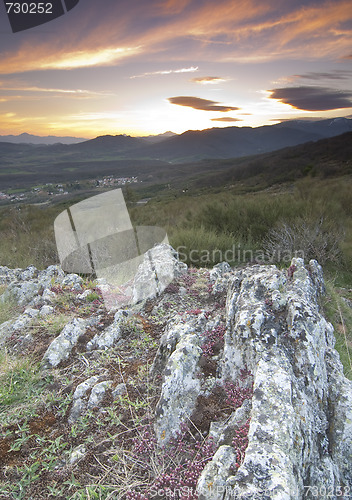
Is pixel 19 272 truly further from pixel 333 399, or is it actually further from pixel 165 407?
pixel 333 399

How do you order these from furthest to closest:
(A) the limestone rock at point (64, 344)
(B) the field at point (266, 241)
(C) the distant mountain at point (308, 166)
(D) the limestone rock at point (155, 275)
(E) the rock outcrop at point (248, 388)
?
(C) the distant mountain at point (308, 166)
(B) the field at point (266, 241)
(D) the limestone rock at point (155, 275)
(A) the limestone rock at point (64, 344)
(E) the rock outcrop at point (248, 388)

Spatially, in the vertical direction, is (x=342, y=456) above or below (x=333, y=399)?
below

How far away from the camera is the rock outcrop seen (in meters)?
1.54

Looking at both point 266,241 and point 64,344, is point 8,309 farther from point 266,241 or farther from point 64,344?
point 266,241

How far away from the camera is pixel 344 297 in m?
6.79

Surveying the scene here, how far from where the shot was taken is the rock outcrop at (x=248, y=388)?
1.54m

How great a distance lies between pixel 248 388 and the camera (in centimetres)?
205

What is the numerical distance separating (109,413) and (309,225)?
8323 millimetres

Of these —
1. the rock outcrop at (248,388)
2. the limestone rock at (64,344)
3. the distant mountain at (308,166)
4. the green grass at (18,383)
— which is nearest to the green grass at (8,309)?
the rock outcrop at (248,388)

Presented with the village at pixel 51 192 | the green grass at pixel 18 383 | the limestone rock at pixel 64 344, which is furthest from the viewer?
the village at pixel 51 192

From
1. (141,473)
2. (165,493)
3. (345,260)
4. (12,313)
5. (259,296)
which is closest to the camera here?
(165,493)

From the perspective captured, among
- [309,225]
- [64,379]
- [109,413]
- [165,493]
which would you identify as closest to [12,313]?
[64,379]

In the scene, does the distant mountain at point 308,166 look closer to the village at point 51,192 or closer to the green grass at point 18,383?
the village at point 51,192

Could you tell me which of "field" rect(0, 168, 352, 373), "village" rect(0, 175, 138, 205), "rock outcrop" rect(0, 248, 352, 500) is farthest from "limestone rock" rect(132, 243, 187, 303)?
"village" rect(0, 175, 138, 205)
